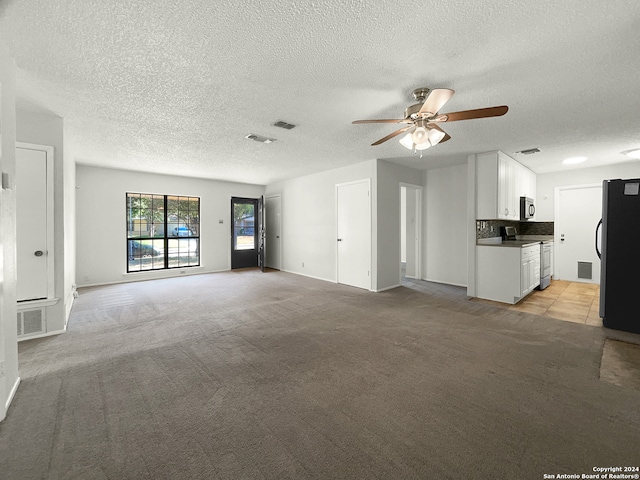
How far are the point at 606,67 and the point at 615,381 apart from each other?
8.28ft

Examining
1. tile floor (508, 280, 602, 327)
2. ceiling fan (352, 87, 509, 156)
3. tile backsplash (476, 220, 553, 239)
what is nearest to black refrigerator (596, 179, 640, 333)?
tile floor (508, 280, 602, 327)

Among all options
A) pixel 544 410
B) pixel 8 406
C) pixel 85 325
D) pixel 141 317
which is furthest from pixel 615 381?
pixel 85 325

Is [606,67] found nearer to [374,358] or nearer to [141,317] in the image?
[374,358]

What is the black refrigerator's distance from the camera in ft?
11.2

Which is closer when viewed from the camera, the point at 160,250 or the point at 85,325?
the point at 85,325

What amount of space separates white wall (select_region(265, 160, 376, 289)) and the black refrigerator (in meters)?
3.20

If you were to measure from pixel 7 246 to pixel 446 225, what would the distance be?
21.4ft

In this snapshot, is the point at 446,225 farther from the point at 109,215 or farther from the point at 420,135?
the point at 109,215

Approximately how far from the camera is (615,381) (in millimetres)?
2248

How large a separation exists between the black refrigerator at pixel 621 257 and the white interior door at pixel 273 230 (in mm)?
6594

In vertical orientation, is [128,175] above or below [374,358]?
above

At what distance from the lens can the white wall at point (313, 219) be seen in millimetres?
6094

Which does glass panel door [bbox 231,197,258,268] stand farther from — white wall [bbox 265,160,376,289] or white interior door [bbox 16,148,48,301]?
white interior door [bbox 16,148,48,301]

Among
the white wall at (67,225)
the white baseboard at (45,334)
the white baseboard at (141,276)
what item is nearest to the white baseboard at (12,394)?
the white baseboard at (45,334)
